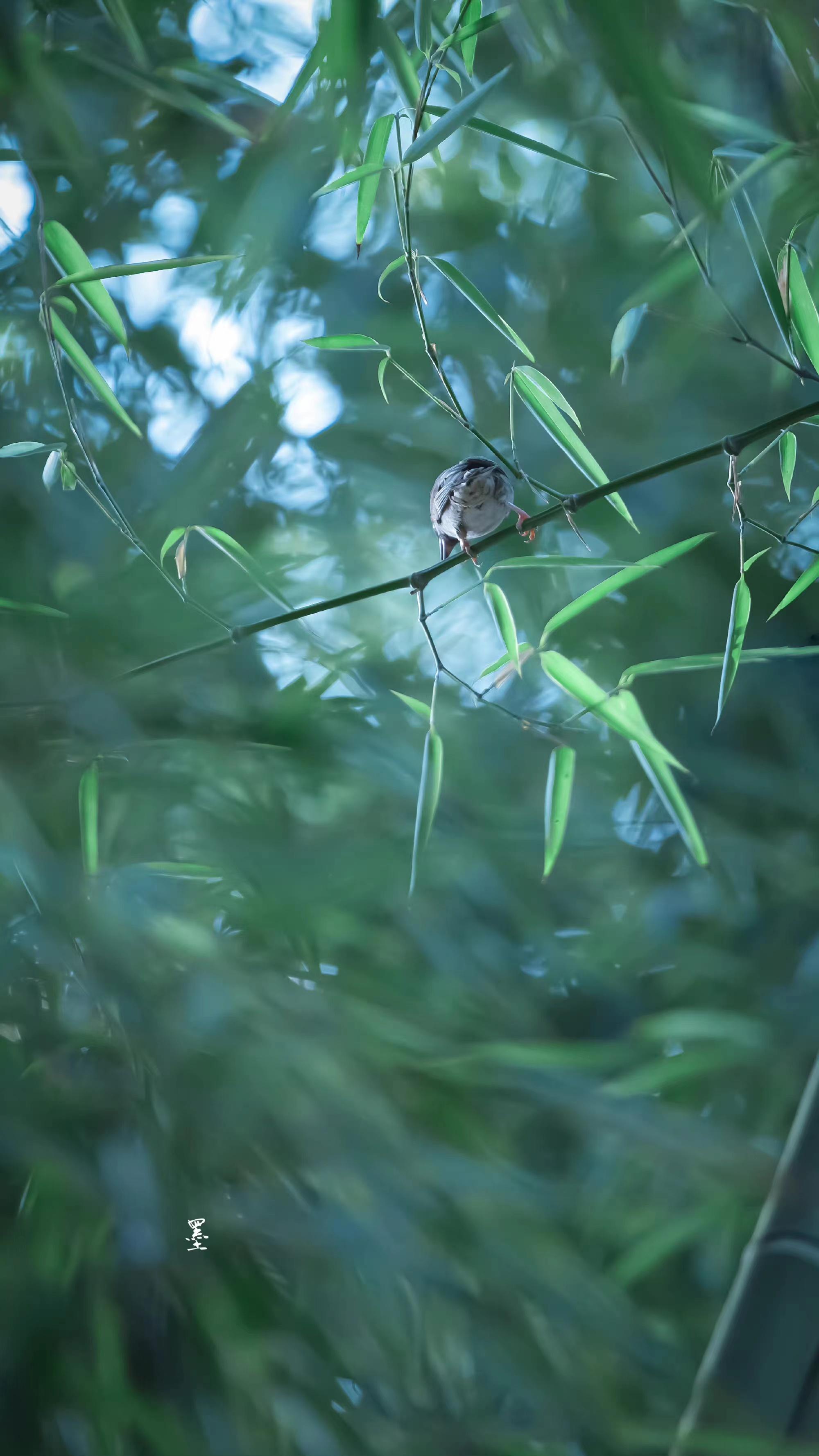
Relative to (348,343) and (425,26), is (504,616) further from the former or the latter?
(425,26)

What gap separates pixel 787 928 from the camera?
0.72 metres

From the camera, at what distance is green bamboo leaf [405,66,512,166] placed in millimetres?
307

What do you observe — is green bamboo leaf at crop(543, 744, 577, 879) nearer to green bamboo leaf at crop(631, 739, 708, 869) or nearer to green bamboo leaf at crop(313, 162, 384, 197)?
green bamboo leaf at crop(631, 739, 708, 869)

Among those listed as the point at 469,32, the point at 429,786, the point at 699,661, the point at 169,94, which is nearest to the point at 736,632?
the point at 699,661

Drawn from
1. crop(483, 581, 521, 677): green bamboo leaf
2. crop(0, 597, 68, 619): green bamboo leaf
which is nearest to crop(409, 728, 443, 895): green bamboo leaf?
crop(483, 581, 521, 677): green bamboo leaf

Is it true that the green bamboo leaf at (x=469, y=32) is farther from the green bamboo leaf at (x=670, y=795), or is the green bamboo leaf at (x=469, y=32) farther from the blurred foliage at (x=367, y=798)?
the green bamboo leaf at (x=670, y=795)

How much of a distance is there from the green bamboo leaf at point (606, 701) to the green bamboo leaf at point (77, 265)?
0.30 metres

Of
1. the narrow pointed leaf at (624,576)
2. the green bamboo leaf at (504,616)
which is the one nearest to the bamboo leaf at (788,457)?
the narrow pointed leaf at (624,576)

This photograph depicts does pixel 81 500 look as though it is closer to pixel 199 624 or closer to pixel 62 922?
pixel 199 624

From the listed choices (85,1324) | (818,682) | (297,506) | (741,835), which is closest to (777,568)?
(818,682)

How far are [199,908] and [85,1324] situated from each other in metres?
0.29

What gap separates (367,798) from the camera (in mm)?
729

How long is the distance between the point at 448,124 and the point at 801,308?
168 mm

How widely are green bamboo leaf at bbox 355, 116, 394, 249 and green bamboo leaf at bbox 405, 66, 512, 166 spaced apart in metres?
0.05
